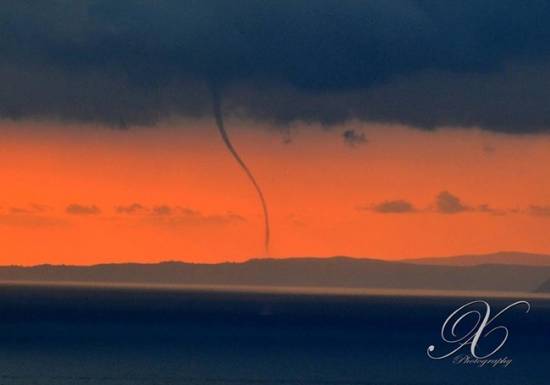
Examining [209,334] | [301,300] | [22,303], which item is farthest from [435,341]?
[301,300]

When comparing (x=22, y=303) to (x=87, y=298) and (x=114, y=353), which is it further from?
(x=114, y=353)

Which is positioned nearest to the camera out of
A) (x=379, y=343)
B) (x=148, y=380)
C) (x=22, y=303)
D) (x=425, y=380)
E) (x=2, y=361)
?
(x=148, y=380)

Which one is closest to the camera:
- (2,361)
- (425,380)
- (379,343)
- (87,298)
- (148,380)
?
(148,380)

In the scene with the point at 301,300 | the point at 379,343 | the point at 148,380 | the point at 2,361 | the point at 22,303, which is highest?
the point at 301,300

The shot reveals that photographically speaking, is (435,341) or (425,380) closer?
(425,380)

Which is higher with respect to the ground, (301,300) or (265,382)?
(301,300)

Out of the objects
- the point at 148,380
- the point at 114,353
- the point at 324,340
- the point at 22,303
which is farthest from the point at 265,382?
the point at 22,303

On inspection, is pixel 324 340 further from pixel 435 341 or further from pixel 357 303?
pixel 357 303

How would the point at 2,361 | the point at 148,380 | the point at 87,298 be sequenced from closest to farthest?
the point at 148,380, the point at 2,361, the point at 87,298

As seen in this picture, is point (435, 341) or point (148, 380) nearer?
point (148, 380)
